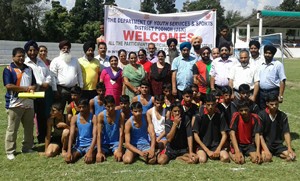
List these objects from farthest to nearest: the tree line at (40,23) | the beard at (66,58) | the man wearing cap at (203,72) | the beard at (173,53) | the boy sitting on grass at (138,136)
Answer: the tree line at (40,23)
the beard at (173,53)
the man wearing cap at (203,72)
the beard at (66,58)
the boy sitting on grass at (138,136)

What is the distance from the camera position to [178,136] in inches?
212

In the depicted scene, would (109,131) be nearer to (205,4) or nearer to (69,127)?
(69,127)

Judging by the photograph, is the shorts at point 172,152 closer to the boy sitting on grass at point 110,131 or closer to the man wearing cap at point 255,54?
the boy sitting on grass at point 110,131

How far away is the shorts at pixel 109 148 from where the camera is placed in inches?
213

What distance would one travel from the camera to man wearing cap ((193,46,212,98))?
20.4 ft

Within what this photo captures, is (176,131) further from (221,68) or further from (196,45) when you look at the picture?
(196,45)

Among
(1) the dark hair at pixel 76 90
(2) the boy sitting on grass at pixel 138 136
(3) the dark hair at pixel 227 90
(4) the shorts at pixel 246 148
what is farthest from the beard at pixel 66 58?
(4) the shorts at pixel 246 148

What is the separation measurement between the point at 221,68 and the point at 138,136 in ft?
6.31

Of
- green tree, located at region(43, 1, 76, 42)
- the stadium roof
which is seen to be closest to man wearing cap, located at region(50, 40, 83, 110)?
the stadium roof

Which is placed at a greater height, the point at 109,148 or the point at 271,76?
the point at 271,76

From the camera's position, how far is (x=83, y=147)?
17.7 ft

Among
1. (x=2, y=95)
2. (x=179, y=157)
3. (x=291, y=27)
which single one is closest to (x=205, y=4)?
(x=291, y=27)

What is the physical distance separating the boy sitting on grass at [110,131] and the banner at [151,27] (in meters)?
2.45

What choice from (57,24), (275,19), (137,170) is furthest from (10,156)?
(275,19)
